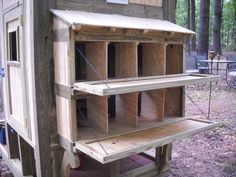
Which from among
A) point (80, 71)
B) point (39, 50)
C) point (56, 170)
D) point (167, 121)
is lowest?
point (56, 170)

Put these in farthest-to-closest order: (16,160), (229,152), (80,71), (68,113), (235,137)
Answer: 1. (235,137)
2. (229,152)
3. (16,160)
4. (80,71)
5. (68,113)

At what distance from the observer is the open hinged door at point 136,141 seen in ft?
7.04

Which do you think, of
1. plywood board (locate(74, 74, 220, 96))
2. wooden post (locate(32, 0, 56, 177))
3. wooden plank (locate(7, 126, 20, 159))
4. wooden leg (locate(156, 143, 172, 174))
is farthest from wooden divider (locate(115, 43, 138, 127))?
wooden plank (locate(7, 126, 20, 159))

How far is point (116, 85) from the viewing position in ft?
7.30

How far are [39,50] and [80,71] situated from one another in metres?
0.66

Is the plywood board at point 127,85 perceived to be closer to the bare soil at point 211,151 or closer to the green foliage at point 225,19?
the bare soil at point 211,151

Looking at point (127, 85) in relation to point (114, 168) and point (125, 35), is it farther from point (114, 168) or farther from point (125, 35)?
point (114, 168)

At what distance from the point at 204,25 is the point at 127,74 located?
9.06 metres

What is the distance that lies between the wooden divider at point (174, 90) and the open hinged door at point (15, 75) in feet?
5.24

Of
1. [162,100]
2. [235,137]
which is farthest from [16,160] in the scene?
[235,137]

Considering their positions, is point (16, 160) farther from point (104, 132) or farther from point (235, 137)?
point (235, 137)

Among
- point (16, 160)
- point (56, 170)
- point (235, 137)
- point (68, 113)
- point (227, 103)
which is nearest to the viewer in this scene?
point (68, 113)

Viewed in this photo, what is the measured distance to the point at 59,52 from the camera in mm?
2529

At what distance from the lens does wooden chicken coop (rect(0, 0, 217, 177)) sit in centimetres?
238
